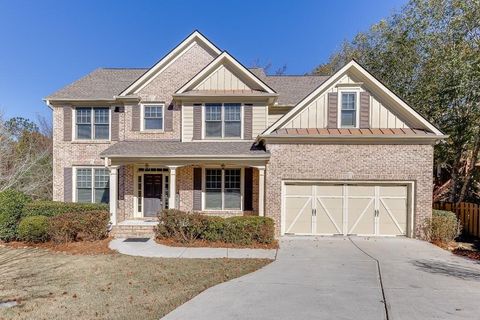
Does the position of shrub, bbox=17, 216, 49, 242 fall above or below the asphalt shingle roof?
below

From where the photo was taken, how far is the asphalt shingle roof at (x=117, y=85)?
15.2 metres

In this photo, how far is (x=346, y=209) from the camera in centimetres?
1227

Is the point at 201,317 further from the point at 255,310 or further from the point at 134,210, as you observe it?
the point at 134,210

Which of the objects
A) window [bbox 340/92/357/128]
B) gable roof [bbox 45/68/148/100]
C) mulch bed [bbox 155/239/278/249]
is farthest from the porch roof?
window [bbox 340/92/357/128]

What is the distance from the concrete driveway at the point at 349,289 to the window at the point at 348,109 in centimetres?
554

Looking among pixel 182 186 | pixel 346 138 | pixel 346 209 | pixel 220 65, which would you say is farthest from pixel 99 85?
pixel 346 209

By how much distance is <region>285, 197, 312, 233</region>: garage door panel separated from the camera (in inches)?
484

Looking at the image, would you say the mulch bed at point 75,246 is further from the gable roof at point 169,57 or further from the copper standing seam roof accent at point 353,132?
the copper standing seam roof accent at point 353,132

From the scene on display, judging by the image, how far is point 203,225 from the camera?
1105 cm

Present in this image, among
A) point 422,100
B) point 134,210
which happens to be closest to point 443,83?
point 422,100

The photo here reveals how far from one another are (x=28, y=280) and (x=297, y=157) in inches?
384

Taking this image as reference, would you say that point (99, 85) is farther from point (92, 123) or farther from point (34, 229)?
point (34, 229)

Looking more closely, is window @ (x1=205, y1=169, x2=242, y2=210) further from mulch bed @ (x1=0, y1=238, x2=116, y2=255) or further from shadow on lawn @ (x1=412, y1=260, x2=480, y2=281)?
shadow on lawn @ (x1=412, y1=260, x2=480, y2=281)

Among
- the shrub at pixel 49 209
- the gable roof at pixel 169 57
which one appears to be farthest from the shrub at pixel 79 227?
the gable roof at pixel 169 57
